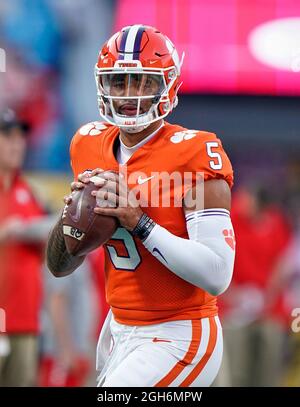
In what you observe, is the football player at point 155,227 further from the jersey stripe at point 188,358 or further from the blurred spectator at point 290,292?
the blurred spectator at point 290,292

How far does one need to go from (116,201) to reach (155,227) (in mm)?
168

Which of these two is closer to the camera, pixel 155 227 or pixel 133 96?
pixel 155 227

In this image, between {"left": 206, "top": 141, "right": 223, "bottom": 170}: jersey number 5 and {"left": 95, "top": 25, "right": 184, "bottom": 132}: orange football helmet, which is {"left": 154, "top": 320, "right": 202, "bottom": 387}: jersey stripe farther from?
{"left": 95, "top": 25, "right": 184, "bottom": 132}: orange football helmet

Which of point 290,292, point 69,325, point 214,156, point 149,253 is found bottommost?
point 290,292

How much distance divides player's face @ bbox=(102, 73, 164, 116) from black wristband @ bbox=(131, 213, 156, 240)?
419mm

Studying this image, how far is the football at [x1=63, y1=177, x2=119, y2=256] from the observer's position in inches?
156

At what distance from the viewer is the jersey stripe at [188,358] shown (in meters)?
4.04

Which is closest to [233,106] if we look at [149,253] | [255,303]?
[255,303]

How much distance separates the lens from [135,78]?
4.12m

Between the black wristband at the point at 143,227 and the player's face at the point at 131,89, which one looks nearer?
the black wristband at the point at 143,227

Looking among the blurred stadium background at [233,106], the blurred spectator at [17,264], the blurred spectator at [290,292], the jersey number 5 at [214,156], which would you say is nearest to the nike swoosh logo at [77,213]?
the jersey number 5 at [214,156]

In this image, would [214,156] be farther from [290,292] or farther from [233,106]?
[233,106]

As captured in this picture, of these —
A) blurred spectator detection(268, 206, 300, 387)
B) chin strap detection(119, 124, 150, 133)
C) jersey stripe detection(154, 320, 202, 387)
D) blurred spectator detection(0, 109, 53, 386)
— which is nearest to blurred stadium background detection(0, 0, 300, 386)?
blurred spectator detection(268, 206, 300, 387)

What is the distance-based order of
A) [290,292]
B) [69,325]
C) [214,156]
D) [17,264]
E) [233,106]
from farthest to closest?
[233,106] < [290,292] < [69,325] < [17,264] < [214,156]
